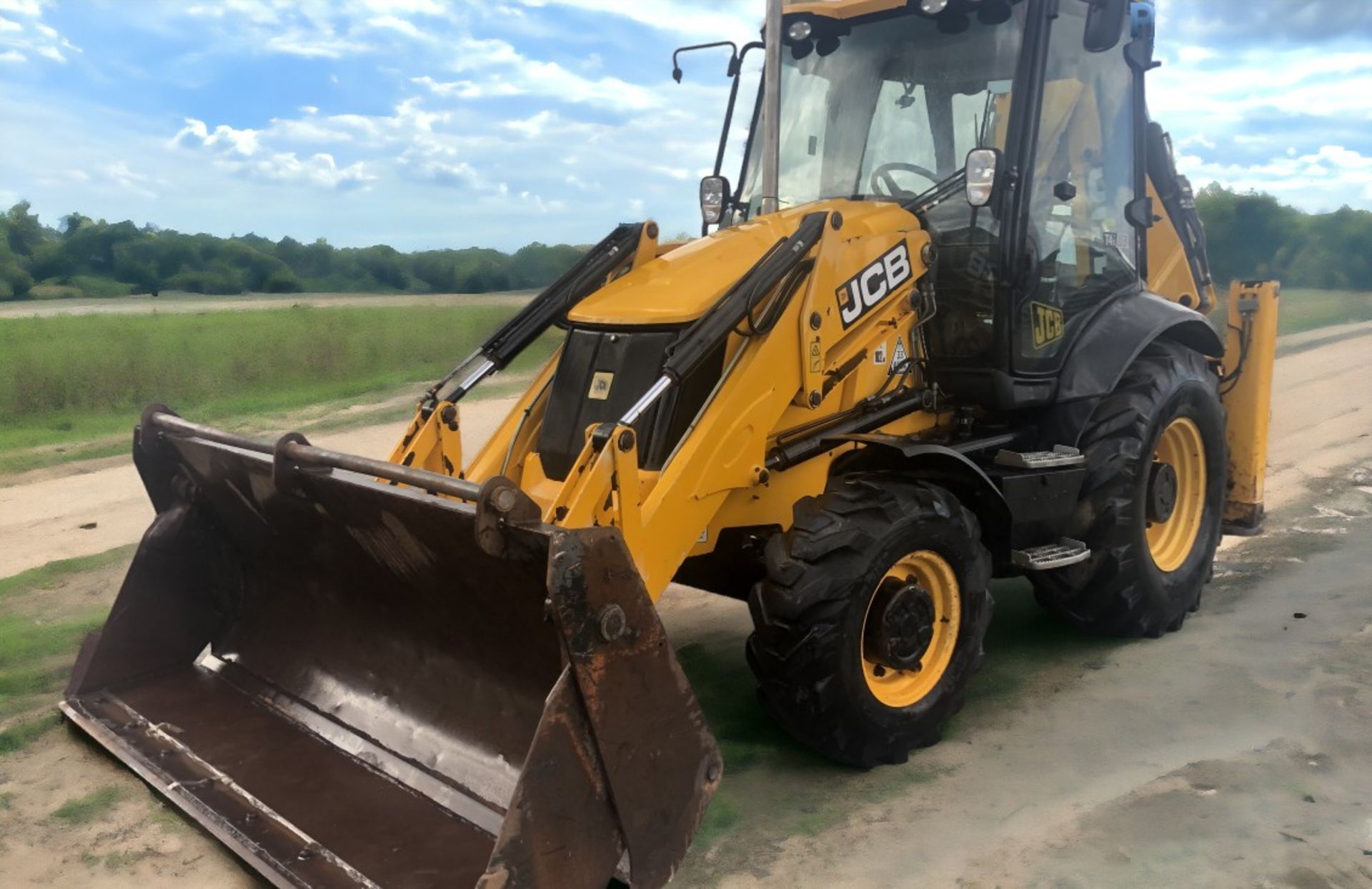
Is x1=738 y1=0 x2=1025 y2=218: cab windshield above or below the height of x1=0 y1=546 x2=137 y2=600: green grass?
above

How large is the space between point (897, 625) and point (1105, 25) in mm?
2583

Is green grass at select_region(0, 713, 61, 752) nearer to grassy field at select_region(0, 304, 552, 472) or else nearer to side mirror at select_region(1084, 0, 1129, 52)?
side mirror at select_region(1084, 0, 1129, 52)

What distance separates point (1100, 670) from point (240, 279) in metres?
23.1

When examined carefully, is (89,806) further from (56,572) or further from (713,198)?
(713,198)

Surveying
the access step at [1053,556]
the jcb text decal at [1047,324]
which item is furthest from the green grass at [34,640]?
the jcb text decal at [1047,324]

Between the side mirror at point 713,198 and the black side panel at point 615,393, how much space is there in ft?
4.74

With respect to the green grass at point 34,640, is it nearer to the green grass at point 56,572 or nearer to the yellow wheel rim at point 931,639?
the green grass at point 56,572

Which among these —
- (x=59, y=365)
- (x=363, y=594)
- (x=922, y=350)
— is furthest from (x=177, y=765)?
(x=59, y=365)

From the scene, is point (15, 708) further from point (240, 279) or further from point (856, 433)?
point (240, 279)

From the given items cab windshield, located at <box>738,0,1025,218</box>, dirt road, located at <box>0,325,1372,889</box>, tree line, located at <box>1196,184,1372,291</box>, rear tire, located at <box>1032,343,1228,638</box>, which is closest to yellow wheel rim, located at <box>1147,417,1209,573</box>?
rear tire, located at <box>1032,343,1228,638</box>

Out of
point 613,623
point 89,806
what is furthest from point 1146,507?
point 89,806

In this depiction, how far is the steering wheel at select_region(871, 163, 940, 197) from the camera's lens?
5055 millimetres

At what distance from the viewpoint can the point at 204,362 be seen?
15.4m

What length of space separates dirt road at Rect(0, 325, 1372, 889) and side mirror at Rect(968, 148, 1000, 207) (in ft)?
6.83
